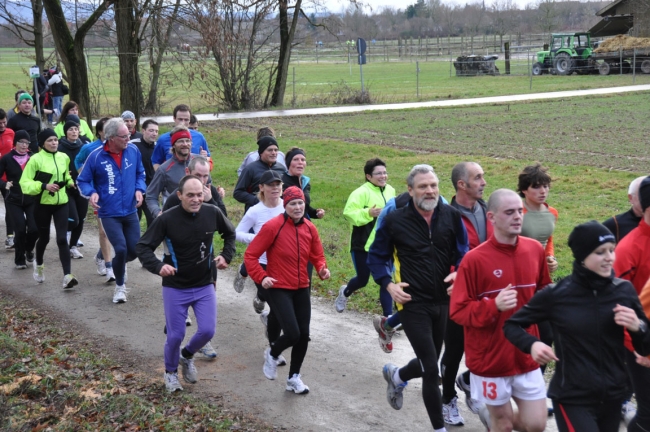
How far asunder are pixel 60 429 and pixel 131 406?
1.99 ft

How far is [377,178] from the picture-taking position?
26.4 ft

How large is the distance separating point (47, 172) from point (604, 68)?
4277 cm

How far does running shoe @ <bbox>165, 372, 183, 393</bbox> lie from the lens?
708cm

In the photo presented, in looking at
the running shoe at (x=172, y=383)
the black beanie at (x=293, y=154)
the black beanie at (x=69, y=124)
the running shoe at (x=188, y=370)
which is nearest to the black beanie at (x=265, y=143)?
the black beanie at (x=293, y=154)

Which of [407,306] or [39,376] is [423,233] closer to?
[407,306]

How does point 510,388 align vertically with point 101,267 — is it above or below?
above

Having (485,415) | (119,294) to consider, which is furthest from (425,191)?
(119,294)

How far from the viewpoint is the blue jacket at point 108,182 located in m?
9.73

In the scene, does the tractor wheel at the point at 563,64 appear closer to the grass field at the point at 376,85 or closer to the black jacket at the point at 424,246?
the grass field at the point at 376,85

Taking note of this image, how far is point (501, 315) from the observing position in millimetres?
5137

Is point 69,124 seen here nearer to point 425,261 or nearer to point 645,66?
point 425,261

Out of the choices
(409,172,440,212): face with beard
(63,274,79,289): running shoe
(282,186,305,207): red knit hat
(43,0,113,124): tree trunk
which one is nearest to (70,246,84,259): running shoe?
(63,274,79,289): running shoe

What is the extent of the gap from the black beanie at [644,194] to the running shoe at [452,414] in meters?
2.15

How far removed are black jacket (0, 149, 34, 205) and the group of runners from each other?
2.47m
